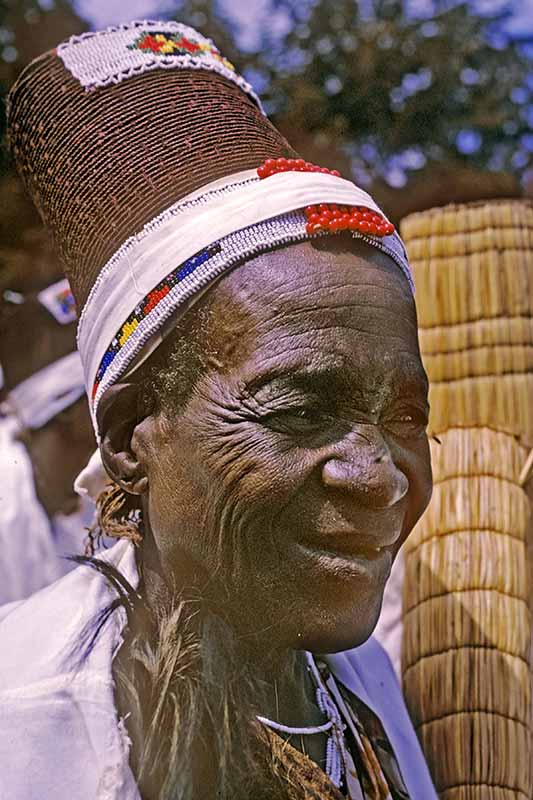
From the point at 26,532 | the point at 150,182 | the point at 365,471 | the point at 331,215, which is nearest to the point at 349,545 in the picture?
the point at 365,471

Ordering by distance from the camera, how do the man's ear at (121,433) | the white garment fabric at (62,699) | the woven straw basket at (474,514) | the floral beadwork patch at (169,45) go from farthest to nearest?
the woven straw basket at (474,514), the floral beadwork patch at (169,45), the man's ear at (121,433), the white garment fabric at (62,699)

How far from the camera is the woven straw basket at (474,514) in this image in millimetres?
1570

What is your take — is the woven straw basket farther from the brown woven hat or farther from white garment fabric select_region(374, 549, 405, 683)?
the brown woven hat

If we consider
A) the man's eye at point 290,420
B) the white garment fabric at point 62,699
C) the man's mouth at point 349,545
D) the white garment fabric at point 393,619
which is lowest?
the white garment fabric at point 62,699

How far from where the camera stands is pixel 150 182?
126cm

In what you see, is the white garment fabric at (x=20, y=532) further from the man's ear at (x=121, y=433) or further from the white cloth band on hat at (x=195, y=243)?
the white cloth band on hat at (x=195, y=243)

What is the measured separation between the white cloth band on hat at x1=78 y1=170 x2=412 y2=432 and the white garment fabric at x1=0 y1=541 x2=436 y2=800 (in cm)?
24

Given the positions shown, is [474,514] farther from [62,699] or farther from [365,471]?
[62,699]

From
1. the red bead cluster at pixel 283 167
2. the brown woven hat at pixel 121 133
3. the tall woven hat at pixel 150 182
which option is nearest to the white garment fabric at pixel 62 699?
the tall woven hat at pixel 150 182

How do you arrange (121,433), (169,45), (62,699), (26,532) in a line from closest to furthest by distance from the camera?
(62,699) → (121,433) → (169,45) → (26,532)

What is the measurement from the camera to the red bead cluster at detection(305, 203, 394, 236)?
121cm

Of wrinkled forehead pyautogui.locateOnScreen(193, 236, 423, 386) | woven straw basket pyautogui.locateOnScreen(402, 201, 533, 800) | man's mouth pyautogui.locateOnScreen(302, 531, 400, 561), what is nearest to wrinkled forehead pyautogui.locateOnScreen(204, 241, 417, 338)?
wrinkled forehead pyautogui.locateOnScreen(193, 236, 423, 386)

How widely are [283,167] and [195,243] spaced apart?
0.48ft

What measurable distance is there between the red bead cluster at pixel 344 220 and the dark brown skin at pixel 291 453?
2 cm
